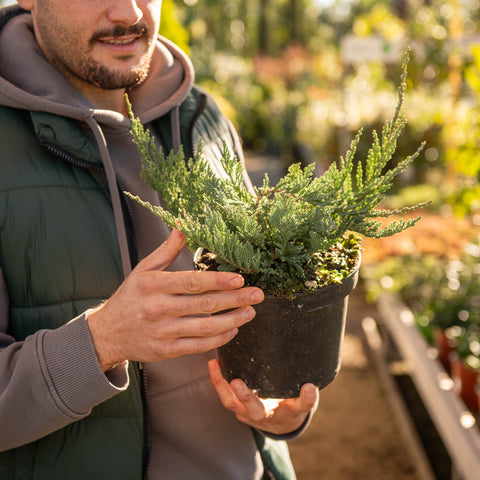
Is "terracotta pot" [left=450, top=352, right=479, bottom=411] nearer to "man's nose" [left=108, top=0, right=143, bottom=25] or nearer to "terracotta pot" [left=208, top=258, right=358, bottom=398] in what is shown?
→ "terracotta pot" [left=208, top=258, right=358, bottom=398]

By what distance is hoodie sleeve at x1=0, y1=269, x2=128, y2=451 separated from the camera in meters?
1.00

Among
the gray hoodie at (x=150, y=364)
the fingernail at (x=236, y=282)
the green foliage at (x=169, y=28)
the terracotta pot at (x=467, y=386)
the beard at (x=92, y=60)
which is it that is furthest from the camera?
the green foliage at (x=169, y=28)

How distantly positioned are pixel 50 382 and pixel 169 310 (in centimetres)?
30

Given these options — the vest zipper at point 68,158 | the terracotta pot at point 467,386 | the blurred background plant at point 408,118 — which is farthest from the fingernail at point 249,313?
the terracotta pot at point 467,386

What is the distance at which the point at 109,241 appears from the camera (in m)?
1.26

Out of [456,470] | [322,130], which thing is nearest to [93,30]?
[456,470]

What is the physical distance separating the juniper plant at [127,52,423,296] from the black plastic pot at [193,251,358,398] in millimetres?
41

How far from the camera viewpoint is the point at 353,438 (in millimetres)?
3111

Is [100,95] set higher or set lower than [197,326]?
higher

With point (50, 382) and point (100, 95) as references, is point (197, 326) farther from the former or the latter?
point (100, 95)

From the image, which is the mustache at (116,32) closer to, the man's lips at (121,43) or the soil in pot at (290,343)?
the man's lips at (121,43)

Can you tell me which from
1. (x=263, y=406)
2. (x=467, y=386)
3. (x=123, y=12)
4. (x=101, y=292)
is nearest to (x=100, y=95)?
(x=123, y=12)

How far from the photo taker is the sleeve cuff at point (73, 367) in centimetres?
100

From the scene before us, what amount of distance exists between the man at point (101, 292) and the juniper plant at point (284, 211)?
3.1 inches
